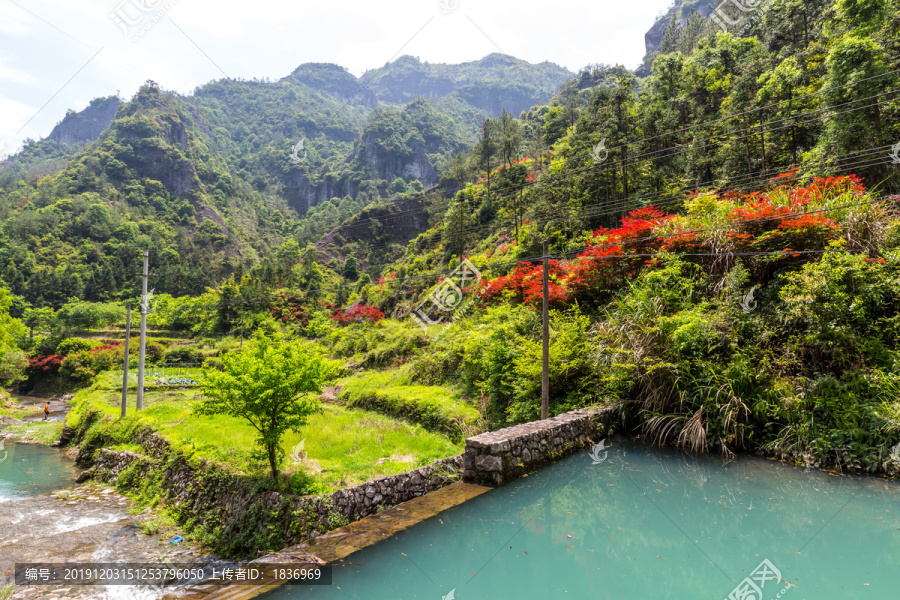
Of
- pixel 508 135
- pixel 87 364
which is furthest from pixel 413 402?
pixel 87 364

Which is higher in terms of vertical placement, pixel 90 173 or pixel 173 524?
pixel 90 173

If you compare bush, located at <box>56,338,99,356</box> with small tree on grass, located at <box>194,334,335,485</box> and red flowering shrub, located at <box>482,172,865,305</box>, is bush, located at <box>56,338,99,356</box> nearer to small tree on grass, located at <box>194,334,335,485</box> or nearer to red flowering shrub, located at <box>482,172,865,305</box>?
small tree on grass, located at <box>194,334,335,485</box>

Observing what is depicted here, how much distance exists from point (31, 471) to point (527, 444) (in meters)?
→ 18.4

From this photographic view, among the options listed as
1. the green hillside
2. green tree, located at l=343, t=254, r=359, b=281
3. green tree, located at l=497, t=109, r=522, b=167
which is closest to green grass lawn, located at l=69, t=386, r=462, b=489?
the green hillside

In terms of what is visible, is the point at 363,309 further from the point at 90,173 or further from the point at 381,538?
the point at 90,173

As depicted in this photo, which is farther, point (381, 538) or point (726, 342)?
point (726, 342)

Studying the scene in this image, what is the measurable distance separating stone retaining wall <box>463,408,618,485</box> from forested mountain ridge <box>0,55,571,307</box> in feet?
133

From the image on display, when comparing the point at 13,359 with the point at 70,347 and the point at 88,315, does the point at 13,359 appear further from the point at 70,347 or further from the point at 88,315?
the point at 88,315

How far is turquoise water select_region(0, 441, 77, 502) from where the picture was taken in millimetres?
13008

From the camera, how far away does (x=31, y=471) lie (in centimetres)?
1510

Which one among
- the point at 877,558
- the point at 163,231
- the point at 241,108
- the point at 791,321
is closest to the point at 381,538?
the point at 877,558

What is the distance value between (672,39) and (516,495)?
195 ft

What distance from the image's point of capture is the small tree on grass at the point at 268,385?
24.5 ft

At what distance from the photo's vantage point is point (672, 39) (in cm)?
4891
